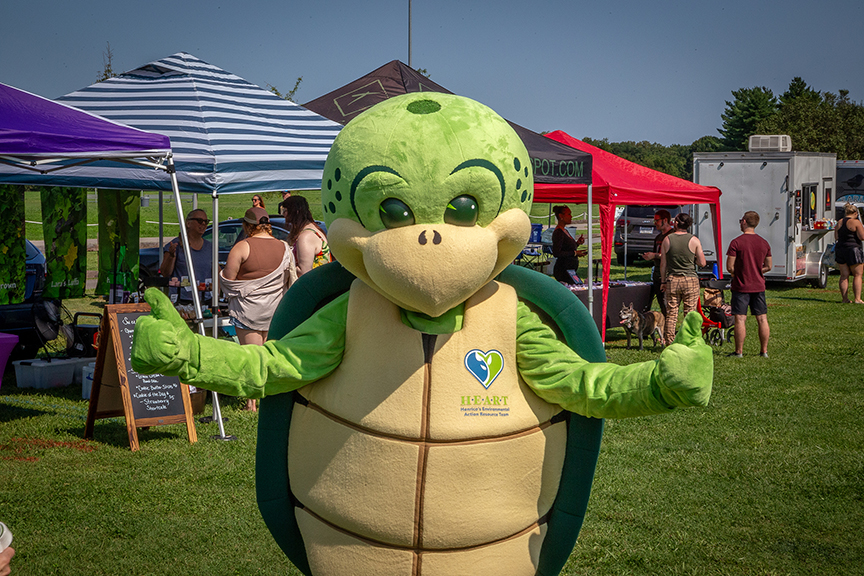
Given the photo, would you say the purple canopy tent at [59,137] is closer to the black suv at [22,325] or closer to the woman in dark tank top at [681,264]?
the black suv at [22,325]

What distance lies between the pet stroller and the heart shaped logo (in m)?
8.17

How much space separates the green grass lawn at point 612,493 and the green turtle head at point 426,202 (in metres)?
2.38

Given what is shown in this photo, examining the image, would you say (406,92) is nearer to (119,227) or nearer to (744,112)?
(119,227)

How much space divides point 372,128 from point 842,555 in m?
3.71

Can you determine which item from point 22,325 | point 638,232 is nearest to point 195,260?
point 22,325

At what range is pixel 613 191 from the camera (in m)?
9.41

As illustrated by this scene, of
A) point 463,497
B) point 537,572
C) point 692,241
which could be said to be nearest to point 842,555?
point 537,572

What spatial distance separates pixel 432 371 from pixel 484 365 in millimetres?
187

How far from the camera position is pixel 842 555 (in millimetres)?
4383

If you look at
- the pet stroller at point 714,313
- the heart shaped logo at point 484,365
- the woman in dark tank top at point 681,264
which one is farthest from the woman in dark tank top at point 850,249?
the heart shaped logo at point 484,365

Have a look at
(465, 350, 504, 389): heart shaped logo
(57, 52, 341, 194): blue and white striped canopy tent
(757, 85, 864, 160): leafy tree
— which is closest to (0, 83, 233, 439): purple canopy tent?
(57, 52, 341, 194): blue and white striped canopy tent

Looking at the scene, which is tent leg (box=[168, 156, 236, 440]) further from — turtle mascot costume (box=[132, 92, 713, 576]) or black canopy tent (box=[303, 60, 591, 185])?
turtle mascot costume (box=[132, 92, 713, 576])

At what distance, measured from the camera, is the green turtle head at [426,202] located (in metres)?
2.47

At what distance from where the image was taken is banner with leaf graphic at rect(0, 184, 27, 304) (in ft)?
32.2
